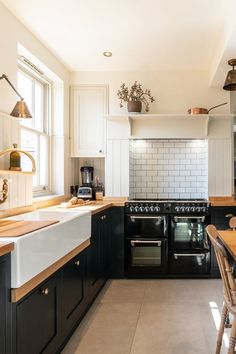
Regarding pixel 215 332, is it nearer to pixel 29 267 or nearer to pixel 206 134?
pixel 29 267

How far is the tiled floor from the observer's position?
7.36 feet

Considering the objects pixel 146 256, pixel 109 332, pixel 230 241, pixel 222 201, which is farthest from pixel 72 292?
pixel 222 201

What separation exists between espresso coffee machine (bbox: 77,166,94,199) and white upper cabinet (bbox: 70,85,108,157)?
0.68 feet

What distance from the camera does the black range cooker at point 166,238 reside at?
378cm

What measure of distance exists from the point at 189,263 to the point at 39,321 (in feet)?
8.04

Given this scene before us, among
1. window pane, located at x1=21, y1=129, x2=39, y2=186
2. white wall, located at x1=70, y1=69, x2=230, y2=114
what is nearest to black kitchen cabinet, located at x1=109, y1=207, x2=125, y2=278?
window pane, located at x1=21, y1=129, x2=39, y2=186

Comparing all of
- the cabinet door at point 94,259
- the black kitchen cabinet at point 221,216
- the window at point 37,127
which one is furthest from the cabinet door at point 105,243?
the black kitchen cabinet at point 221,216

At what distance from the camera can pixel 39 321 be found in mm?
1716

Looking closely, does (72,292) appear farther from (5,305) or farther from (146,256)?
(146,256)

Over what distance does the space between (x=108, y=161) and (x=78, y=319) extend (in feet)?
6.97

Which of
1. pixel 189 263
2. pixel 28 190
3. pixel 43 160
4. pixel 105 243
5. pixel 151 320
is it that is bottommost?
pixel 151 320

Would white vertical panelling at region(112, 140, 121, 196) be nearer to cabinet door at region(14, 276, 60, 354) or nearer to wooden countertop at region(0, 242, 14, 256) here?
cabinet door at region(14, 276, 60, 354)

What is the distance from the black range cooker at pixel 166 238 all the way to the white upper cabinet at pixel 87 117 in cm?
99

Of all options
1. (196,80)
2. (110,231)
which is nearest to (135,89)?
(196,80)
